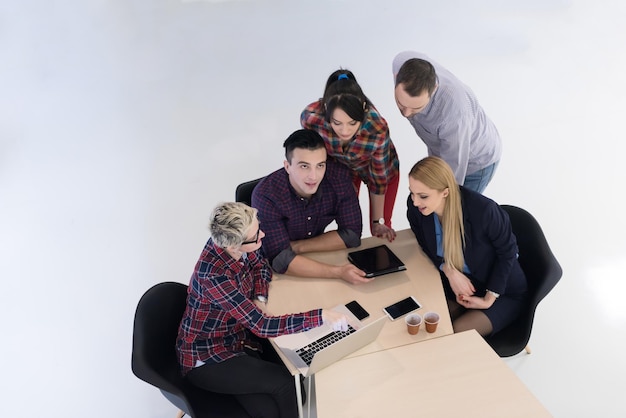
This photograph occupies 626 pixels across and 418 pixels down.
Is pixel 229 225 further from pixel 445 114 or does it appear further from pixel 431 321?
pixel 445 114

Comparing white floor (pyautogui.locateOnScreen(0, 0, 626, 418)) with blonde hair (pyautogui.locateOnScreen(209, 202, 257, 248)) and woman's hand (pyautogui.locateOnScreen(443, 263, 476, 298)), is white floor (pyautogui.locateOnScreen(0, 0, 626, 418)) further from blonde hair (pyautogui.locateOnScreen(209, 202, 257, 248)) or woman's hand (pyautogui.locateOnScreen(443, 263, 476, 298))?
blonde hair (pyautogui.locateOnScreen(209, 202, 257, 248))

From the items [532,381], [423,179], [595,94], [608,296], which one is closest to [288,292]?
[423,179]

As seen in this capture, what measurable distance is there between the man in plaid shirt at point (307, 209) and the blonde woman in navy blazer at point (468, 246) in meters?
0.37

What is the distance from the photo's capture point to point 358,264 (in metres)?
A: 2.68

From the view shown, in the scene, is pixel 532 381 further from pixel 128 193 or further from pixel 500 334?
pixel 128 193

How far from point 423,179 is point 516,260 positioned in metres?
0.64

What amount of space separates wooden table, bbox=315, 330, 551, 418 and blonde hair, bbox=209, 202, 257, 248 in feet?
2.17

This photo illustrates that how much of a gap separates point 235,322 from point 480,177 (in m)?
1.72

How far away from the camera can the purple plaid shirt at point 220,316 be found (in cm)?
226

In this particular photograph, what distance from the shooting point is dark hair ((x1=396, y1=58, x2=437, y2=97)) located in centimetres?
259

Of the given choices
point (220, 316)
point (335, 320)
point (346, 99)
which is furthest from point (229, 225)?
point (346, 99)

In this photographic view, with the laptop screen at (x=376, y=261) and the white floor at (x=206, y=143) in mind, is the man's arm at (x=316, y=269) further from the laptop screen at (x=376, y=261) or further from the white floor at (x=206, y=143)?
the white floor at (x=206, y=143)

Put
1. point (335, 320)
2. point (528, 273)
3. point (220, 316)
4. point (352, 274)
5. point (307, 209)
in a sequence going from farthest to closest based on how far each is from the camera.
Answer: point (307, 209)
point (528, 273)
point (352, 274)
point (220, 316)
point (335, 320)

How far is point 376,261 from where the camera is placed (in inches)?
105
